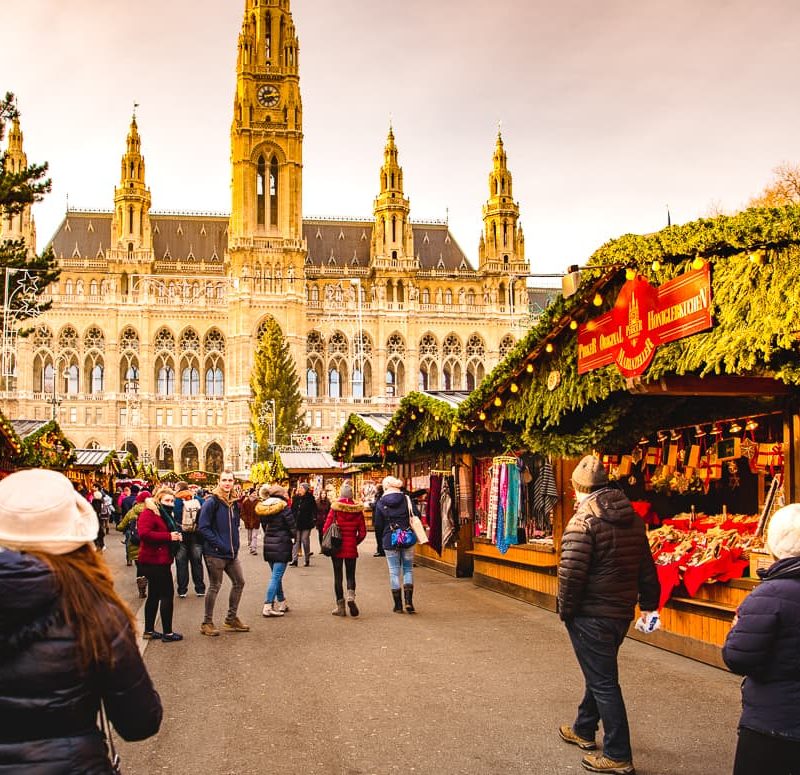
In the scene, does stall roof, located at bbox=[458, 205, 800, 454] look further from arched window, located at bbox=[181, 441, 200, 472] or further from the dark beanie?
arched window, located at bbox=[181, 441, 200, 472]

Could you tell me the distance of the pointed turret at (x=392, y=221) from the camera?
73062 millimetres

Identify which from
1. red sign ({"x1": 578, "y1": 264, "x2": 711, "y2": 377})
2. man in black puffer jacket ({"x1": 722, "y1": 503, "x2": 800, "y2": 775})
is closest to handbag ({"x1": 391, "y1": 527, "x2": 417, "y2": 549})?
red sign ({"x1": 578, "y1": 264, "x2": 711, "y2": 377})

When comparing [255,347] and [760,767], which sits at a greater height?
[255,347]

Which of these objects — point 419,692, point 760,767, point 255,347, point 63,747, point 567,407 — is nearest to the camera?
point 63,747

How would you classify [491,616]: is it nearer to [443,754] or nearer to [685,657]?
[685,657]

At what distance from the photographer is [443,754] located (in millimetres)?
5215

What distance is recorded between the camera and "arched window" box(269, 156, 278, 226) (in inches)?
2788

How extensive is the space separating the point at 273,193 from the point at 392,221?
9127 millimetres

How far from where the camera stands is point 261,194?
70938 mm

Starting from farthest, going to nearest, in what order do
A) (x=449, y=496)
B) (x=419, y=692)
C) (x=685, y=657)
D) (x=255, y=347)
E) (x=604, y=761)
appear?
1. (x=255, y=347)
2. (x=449, y=496)
3. (x=685, y=657)
4. (x=419, y=692)
5. (x=604, y=761)

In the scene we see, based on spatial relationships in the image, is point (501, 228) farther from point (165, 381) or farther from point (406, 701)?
point (406, 701)

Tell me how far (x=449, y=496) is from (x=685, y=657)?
7190 mm

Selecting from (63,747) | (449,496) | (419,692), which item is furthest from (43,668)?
(449,496)

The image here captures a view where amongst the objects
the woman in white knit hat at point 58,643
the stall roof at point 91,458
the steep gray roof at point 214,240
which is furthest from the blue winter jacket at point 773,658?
the steep gray roof at point 214,240
